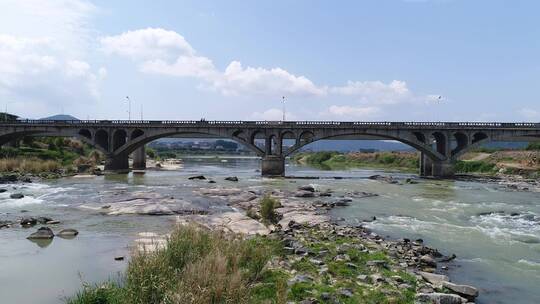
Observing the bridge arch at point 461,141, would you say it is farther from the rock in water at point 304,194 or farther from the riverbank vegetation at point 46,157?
the riverbank vegetation at point 46,157

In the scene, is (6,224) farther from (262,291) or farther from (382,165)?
(382,165)

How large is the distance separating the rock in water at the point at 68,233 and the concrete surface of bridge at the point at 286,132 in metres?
57.2

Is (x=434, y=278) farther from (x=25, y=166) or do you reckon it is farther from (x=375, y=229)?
(x=25, y=166)

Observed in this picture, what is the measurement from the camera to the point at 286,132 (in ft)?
281

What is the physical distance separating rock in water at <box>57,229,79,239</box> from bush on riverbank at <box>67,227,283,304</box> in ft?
44.0

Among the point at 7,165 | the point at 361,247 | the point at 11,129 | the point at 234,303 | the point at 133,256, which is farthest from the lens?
the point at 11,129

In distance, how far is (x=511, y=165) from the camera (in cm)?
8931

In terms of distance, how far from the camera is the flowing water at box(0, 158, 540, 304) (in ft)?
55.4

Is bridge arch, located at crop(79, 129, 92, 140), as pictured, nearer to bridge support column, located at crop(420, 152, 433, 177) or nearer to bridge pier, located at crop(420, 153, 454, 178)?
bridge support column, located at crop(420, 152, 433, 177)

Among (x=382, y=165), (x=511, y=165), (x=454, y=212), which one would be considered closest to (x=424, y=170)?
(x=511, y=165)

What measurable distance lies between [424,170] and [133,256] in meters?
85.4

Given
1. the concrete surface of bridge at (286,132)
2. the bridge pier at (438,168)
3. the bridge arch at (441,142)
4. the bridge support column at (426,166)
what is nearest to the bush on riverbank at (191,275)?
the concrete surface of bridge at (286,132)

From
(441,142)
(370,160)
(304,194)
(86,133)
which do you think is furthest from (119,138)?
(370,160)

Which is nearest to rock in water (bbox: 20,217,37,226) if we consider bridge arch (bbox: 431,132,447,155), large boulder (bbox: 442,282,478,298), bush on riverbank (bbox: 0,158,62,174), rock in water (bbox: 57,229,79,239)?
rock in water (bbox: 57,229,79,239)
